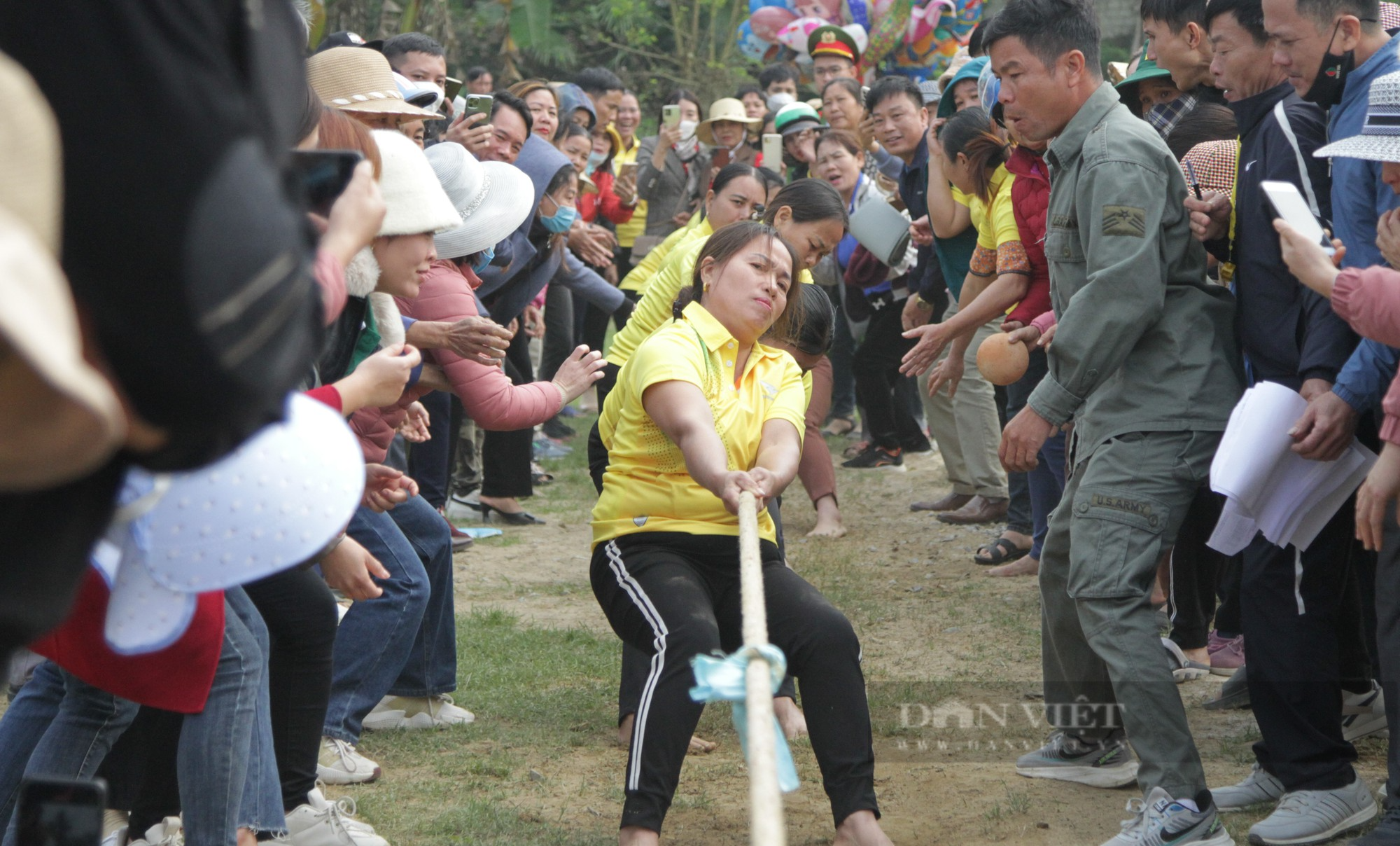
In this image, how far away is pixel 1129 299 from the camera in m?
3.42

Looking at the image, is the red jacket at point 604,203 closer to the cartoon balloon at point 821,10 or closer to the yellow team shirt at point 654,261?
the yellow team shirt at point 654,261

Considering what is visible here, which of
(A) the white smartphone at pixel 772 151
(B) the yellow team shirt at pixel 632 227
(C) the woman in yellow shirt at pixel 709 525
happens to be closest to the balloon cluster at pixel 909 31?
(B) the yellow team shirt at pixel 632 227

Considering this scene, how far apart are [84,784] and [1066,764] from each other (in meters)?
2.86

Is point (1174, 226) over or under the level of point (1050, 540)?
over

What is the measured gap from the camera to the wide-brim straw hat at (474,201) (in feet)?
14.8

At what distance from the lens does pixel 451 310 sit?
4199 mm

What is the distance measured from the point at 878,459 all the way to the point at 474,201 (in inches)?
199

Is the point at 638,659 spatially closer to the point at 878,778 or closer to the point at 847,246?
the point at 878,778

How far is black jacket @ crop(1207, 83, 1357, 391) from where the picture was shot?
3.47m

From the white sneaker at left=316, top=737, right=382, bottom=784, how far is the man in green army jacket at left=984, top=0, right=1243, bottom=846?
2.07 metres

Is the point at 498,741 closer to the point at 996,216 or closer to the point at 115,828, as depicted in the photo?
the point at 115,828

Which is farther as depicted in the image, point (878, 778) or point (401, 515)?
point (401, 515)

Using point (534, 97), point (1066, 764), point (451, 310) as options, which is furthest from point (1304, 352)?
point (534, 97)

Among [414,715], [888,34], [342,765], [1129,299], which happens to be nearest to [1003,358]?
[1129,299]
